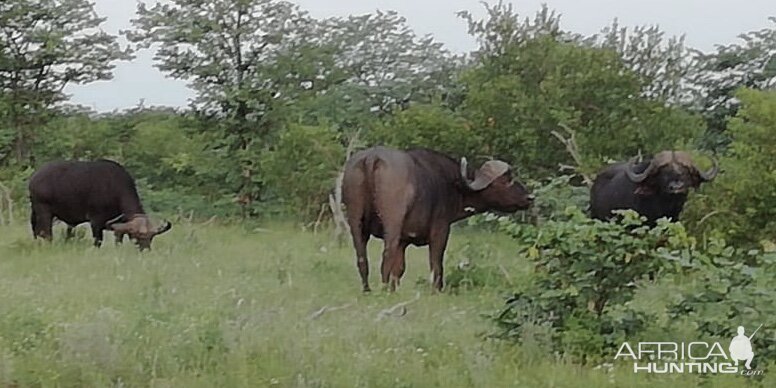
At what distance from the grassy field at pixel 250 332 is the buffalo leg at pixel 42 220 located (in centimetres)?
375

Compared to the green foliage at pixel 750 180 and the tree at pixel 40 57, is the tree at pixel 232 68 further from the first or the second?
the green foliage at pixel 750 180

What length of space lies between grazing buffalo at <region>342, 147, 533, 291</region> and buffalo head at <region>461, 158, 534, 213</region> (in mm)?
107

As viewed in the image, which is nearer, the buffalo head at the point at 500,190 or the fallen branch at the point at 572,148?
the buffalo head at the point at 500,190

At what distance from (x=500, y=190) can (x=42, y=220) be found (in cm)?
819

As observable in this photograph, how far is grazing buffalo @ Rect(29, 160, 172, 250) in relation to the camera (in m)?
15.8

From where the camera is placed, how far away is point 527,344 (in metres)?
6.06

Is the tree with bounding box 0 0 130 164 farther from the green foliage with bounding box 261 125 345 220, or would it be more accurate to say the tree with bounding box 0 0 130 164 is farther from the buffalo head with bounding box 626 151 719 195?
the buffalo head with bounding box 626 151 719 195

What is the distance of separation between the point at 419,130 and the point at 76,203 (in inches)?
261

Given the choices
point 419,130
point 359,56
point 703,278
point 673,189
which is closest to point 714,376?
point 703,278

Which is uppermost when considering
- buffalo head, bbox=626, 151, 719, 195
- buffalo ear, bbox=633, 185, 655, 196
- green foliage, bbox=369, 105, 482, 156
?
green foliage, bbox=369, 105, 482, 156

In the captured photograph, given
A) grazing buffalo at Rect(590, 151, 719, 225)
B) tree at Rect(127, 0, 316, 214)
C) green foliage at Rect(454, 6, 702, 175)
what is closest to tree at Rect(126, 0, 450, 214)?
tree at Rect(127, 0, 316, 214)

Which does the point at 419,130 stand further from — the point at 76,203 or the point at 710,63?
the point at 710,63

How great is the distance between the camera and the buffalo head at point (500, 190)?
37.1 feet

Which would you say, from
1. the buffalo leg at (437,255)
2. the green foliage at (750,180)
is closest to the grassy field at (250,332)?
the buffalo leg at (437,255)
